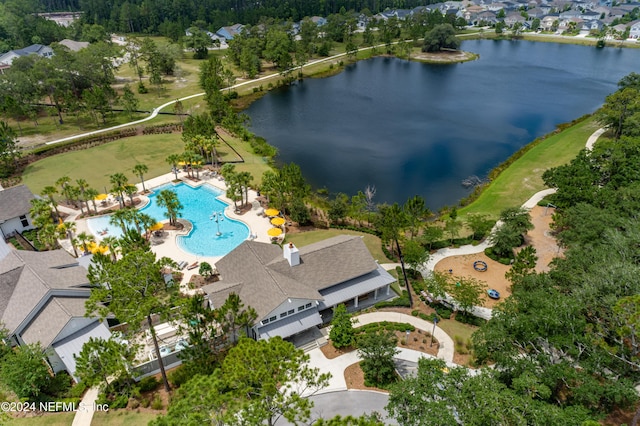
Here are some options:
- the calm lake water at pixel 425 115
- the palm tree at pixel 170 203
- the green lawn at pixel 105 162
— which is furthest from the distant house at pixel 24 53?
the palm tree at pixel 170 203

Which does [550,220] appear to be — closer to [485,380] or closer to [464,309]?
[464,309]

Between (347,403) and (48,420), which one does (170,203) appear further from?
(347,403)

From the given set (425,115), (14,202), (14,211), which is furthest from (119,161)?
(425,115)

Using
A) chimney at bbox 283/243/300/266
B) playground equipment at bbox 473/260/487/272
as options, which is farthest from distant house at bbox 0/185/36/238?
playground equipment at bbox 473/260/487/272

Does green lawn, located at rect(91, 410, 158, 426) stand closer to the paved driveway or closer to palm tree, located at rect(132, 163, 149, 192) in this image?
the paved driveway

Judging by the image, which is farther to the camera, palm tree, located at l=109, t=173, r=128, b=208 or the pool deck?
palm tree, located at l=109, t=173, r=128, b=208

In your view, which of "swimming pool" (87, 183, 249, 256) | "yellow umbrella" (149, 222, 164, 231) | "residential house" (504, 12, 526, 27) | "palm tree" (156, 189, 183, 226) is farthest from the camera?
"residential house" (504, 12, 526, 27)
